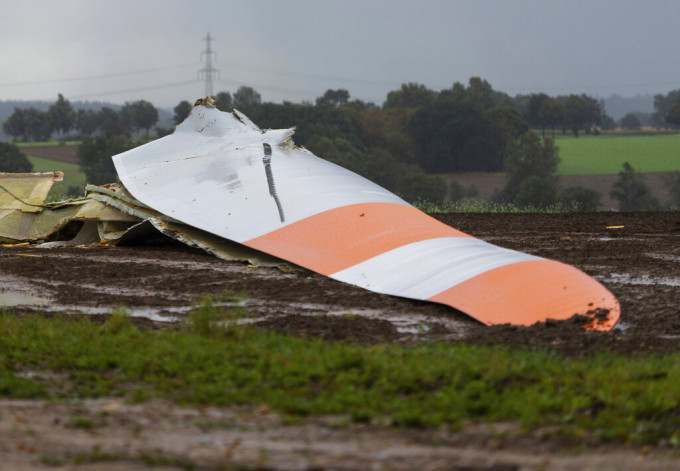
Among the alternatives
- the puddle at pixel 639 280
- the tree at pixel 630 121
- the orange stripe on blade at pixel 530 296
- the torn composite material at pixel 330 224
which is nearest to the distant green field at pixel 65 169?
the torn composite material at pixel 330 224

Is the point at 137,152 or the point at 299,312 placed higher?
the point at 137,152

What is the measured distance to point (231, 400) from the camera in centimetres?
481

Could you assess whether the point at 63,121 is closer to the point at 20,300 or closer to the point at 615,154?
the point at 615,154

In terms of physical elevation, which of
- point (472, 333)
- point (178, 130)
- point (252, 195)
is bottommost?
point (472, 333)

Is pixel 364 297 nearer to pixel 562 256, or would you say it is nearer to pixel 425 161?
pixel 562 256

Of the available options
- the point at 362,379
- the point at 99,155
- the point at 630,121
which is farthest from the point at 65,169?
the point at 630,121

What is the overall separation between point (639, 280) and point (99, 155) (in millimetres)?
50991

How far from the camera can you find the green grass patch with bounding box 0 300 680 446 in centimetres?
457

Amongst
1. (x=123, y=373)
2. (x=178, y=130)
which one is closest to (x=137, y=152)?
(x=178, y=130)

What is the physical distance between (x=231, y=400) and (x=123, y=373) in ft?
3.55

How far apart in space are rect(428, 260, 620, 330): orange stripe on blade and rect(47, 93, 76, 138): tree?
299ft

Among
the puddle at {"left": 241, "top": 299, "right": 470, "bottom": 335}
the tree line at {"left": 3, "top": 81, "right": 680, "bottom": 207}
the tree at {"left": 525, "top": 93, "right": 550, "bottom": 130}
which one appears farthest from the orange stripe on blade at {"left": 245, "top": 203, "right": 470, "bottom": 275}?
the tree at {"left": 525, "top": 93, "right": 550, "bottom": 130}

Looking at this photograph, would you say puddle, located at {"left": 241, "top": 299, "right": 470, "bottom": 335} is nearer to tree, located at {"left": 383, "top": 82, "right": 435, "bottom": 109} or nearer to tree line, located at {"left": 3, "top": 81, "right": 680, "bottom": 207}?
tree line, located at {"left": 3, "top": 81, "right": 680, "bottom": 207}

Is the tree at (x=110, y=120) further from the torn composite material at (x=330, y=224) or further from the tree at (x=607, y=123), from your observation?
the torn composite material at (x=330, y=224)
